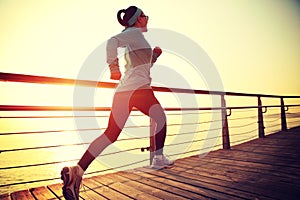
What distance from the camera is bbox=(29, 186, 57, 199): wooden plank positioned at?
175 centimetres

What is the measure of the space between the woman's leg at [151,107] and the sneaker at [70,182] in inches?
27.5

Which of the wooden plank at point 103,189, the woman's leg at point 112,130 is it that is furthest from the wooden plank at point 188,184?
the woman's leg at point 112,130

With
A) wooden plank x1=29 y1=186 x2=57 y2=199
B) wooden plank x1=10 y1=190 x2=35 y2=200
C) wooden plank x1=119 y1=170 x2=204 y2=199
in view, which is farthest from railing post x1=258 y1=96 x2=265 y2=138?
wooden plank x1=10 y1=190 x2=35 y2=200

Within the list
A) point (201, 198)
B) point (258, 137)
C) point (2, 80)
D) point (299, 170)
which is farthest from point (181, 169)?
point (258, 137)

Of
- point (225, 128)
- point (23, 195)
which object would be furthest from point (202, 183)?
point (225, 128)

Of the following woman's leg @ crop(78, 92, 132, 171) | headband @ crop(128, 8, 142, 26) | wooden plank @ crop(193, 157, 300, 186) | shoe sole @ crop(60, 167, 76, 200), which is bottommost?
wooden plank @ crop(193, 157, 300, 186)

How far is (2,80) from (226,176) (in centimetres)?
235

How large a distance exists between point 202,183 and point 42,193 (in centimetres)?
153

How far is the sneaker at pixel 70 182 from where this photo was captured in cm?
142

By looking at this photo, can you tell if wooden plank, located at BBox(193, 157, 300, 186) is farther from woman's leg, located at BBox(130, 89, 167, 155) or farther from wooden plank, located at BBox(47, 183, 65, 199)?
wooden plank, located at BBox(47, 183, 65, 199)

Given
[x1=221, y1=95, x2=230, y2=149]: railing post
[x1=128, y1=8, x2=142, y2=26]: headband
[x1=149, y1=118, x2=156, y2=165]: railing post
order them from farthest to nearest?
[x1=221, y1=95, x2=230, y2=149]: railing post, [x1=149, y1=118, x2=156, y2=165]: railing post, [x1=128, y1=8, x2=142, y2=26]: headband

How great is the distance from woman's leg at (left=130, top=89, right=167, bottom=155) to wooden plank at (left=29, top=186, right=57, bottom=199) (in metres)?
1.06

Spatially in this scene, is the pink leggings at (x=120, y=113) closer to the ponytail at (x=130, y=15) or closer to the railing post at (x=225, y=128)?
the ponytail at (x=130, y=15)

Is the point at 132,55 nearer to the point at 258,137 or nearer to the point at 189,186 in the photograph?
the point at 189,186
